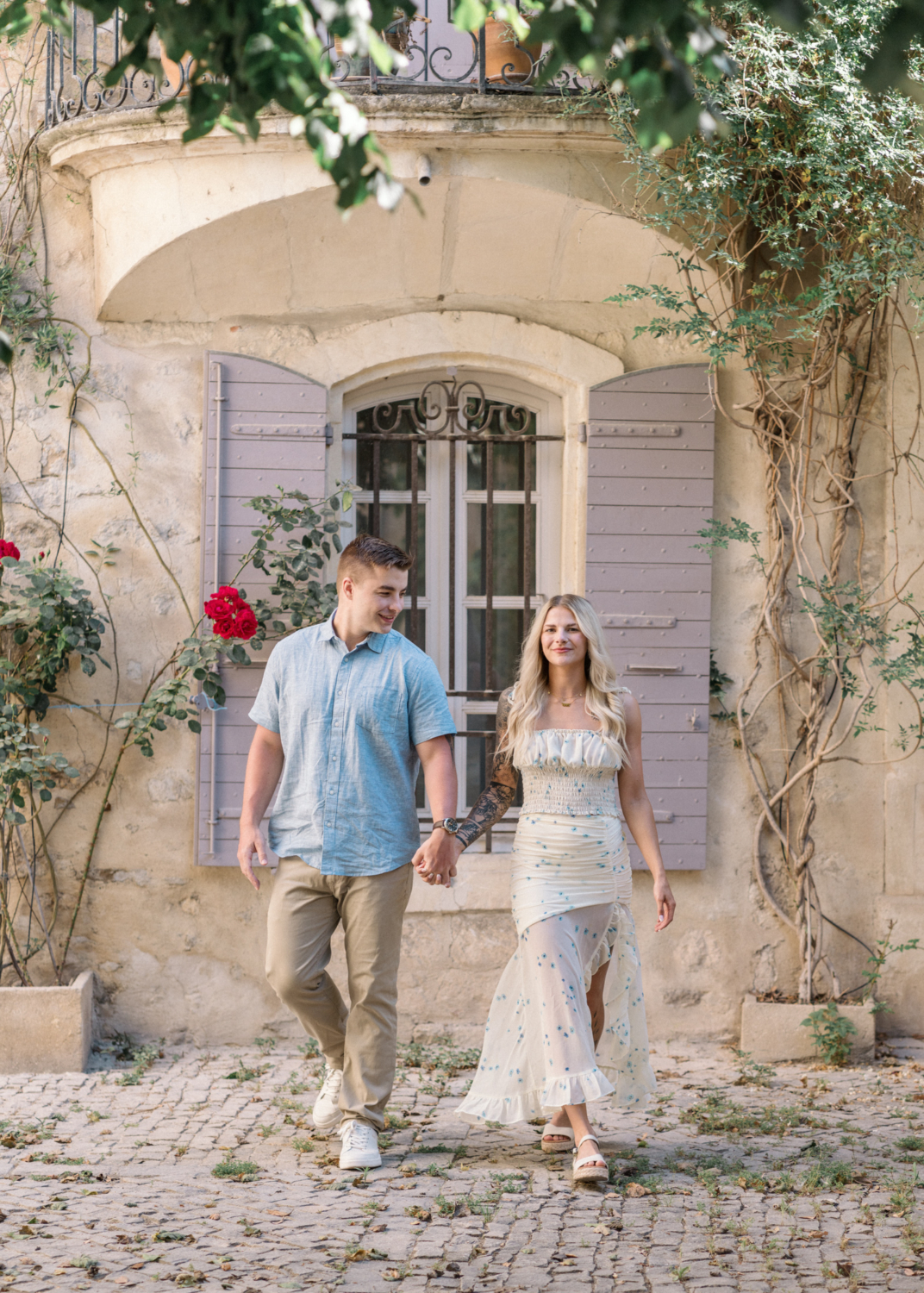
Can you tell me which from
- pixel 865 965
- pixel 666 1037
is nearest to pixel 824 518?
pixel 865 965

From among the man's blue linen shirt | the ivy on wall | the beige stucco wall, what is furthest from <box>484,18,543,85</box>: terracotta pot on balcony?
the man's blue linen shirt

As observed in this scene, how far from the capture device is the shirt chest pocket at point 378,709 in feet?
13.4

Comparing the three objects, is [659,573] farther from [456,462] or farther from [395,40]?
A: [395,40]

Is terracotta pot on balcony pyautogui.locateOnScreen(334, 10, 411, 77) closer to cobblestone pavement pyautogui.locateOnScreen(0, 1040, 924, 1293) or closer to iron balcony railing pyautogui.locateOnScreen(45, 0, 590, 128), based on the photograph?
iron balcony railing pyautogui.locateOnScreen(45, 0, 590, 128)

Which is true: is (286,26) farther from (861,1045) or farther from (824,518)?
(861,1045)

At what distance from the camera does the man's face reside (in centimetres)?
405


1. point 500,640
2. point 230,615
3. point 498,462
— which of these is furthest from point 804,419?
point 230,615

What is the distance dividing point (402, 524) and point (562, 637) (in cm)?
211

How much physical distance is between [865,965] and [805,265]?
2.98 m

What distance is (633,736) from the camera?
13.8 feet

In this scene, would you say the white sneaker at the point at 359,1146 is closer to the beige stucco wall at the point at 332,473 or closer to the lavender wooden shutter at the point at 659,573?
the beige stucco wall at the point at 332,473

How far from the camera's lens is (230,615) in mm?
→ 5277

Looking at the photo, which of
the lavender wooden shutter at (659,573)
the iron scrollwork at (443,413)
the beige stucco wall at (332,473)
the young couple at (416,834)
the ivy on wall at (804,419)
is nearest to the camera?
the young couple at (416,834)

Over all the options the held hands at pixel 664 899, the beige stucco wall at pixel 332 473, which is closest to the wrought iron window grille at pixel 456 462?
the beige stucco wall at pixel 332 473
